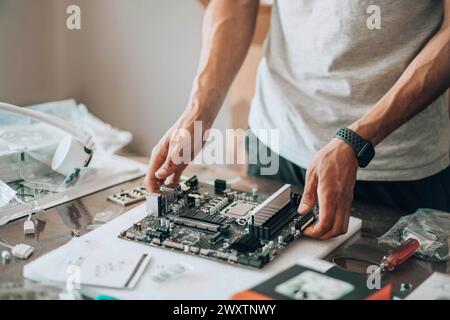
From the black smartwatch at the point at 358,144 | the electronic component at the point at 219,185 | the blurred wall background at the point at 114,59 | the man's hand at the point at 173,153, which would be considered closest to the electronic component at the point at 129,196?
the man's hand at the point at 173,153

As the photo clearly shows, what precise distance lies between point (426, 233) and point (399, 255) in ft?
0.43

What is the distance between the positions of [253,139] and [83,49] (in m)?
1.30

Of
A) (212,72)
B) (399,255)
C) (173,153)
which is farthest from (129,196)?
(399,255)

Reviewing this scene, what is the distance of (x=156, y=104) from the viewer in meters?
2.65

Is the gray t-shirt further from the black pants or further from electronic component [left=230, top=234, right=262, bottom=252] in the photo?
electronic component [left=230, top=234, right=262, bottom=252]

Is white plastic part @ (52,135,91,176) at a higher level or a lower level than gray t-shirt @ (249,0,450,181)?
lower

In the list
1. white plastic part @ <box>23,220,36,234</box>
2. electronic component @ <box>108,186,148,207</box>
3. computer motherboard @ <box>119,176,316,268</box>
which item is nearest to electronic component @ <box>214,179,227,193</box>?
computer motherboard @ <box>119,176,316,268</box>

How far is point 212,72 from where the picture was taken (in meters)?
1.46

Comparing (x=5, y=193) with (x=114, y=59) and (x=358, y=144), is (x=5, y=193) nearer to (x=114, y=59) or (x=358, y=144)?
(x=358, y=144)

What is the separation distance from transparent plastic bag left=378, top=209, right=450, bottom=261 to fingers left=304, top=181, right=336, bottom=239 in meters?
0.13

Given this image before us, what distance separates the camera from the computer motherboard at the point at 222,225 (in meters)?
1.01

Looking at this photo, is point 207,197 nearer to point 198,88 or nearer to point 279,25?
point 198,88

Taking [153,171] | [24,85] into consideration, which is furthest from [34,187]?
[24,85]

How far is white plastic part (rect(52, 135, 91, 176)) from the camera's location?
1.38 metres
